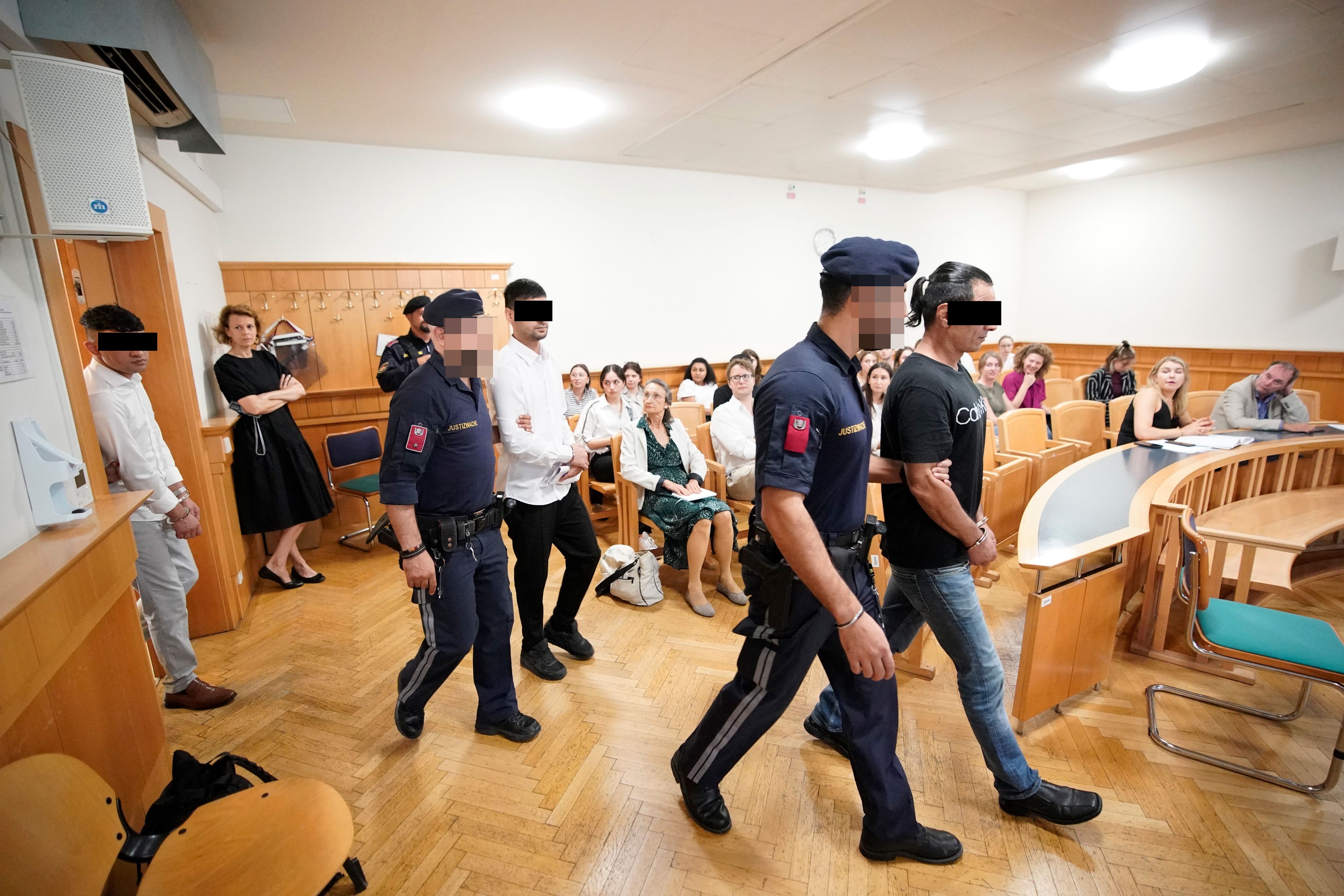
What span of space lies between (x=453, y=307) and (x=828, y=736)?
2.02 meters

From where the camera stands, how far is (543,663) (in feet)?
9.14

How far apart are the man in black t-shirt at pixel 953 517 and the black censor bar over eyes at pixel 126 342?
2.75 m

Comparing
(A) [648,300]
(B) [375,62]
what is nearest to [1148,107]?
(A) [648,300]

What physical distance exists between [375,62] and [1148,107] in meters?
5.61

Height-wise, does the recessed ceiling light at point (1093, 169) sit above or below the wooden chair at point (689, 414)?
above

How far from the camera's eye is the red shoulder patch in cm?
193

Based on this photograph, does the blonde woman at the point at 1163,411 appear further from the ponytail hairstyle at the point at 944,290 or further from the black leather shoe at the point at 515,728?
the black leather shoe at the point at 515,728

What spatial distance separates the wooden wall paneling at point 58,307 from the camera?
1.65m

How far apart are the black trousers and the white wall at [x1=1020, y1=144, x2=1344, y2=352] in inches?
347

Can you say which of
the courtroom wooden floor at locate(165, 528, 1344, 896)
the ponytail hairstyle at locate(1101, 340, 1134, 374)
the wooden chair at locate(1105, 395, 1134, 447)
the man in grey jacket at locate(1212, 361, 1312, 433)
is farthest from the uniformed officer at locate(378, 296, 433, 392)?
the ponytail hairstyle at locate(1101, 340, 1134, 374)

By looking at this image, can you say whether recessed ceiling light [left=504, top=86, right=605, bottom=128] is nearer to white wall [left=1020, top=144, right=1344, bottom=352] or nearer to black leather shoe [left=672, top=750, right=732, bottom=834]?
black leather shoe [left=672, top=750, right=732, bottom=834]

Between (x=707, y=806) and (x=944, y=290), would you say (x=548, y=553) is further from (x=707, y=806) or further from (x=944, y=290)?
(x=944, y=290)

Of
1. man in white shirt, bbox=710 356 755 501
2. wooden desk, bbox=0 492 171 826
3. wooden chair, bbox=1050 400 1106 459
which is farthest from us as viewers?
wooden chair, bbox=1050 400 1106 459

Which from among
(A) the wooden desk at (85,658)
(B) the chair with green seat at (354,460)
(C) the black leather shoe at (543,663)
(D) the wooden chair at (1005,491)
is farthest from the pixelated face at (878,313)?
(B) the chair with green seat at (354,460)
